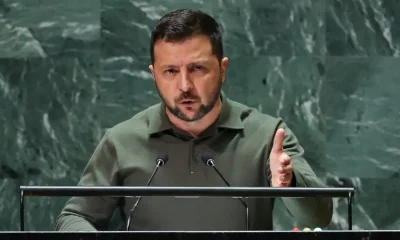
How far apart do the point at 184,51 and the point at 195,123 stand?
0.34 m

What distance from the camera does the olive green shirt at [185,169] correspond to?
150 inches

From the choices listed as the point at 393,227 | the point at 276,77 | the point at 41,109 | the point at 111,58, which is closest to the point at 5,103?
the point at 41,109

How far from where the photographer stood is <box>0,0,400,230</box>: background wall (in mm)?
5539

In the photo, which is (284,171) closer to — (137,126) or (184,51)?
(184,51)

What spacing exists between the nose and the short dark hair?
152 mm

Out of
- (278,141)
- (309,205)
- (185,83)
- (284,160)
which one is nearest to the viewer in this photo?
(284,160)

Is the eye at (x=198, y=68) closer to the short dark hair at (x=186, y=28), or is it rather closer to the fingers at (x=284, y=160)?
the short dark hair at (x=186, y=28)

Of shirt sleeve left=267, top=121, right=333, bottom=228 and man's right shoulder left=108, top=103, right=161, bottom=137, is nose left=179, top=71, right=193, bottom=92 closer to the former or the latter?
man's right shoulder left=108, top=103, right=161, bottom=137

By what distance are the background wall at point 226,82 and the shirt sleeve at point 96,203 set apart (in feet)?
5.12

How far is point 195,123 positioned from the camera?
3957 millimetres
